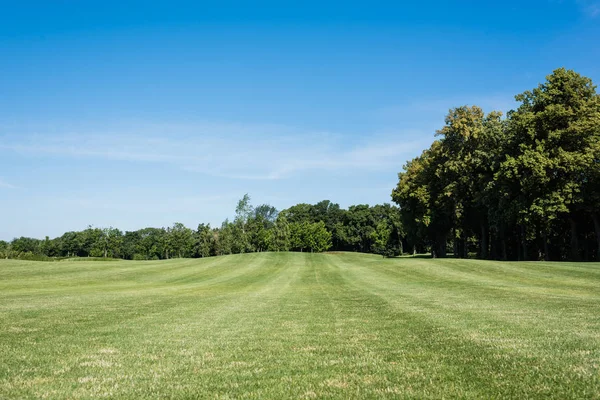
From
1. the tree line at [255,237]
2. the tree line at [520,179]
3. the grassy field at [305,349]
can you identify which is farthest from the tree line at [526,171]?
the tree line at [255,237]

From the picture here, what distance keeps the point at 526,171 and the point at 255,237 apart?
317ft

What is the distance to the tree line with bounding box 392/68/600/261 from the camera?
4588 cm

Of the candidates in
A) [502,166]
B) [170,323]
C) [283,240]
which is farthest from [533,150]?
[283,240]

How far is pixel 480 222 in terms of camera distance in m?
66.9

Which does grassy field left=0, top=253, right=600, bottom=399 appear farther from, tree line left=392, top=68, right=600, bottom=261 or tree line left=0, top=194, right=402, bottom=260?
tree line left=0, top=194, right=402, bottom=260

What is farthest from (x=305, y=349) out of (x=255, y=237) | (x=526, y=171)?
(x=255, y=237)

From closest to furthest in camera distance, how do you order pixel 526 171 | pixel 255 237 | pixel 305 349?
pixel 305 349, pixel 526 171, pixel 255 237

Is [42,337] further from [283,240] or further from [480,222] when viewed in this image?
[283,240]

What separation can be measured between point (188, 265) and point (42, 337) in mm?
45286

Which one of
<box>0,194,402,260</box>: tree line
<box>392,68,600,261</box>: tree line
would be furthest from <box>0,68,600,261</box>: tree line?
<box>0,194,402,260</box>: tree line

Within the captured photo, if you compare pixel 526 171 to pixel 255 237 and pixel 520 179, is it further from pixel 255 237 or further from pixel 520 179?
pixel 255 237

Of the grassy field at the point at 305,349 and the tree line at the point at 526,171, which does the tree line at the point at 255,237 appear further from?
the grassy field at the point at 305,349

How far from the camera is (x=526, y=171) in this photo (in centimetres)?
4834

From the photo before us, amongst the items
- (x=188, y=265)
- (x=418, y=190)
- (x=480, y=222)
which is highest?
(x=418, y=190)
